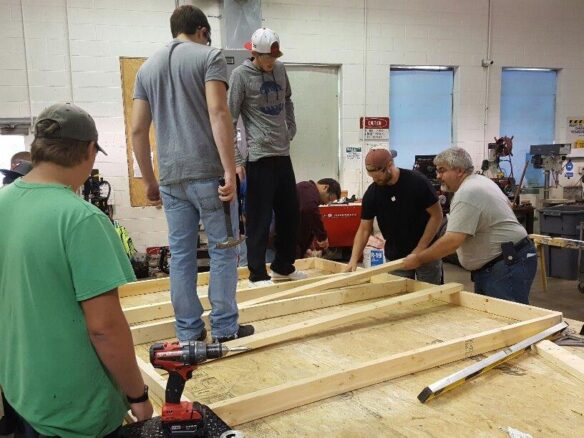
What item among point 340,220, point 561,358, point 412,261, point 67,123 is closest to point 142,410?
point 67,123

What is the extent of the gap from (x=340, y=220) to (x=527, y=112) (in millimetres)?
3919

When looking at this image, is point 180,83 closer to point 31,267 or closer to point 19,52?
point 31,267

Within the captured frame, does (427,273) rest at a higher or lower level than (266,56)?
lower

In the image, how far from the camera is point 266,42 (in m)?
2.62

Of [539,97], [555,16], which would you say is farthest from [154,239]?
[555,16]

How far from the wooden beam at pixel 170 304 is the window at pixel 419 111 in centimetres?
454

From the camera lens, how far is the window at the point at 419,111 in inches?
277

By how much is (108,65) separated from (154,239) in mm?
2095

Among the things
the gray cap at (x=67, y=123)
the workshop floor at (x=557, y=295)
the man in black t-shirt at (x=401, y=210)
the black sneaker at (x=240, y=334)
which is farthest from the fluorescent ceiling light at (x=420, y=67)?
the gray cap at (x=67, y=123)

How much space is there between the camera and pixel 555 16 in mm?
7523

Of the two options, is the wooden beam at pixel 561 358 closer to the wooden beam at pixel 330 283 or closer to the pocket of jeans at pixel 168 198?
the wooden beam at pixel 330 283

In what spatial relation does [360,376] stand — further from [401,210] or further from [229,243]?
[401,210]

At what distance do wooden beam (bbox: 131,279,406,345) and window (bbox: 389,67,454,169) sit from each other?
4.42 meters

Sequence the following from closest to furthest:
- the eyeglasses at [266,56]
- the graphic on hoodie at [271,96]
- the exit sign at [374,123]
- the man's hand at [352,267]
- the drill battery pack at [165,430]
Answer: the drill battery pack at [165,430] → the eyeglasses at [266,56] → the graphic on hoodie at [271,96] → the man's hand at [352,267] → the exit sign at [374,123]
